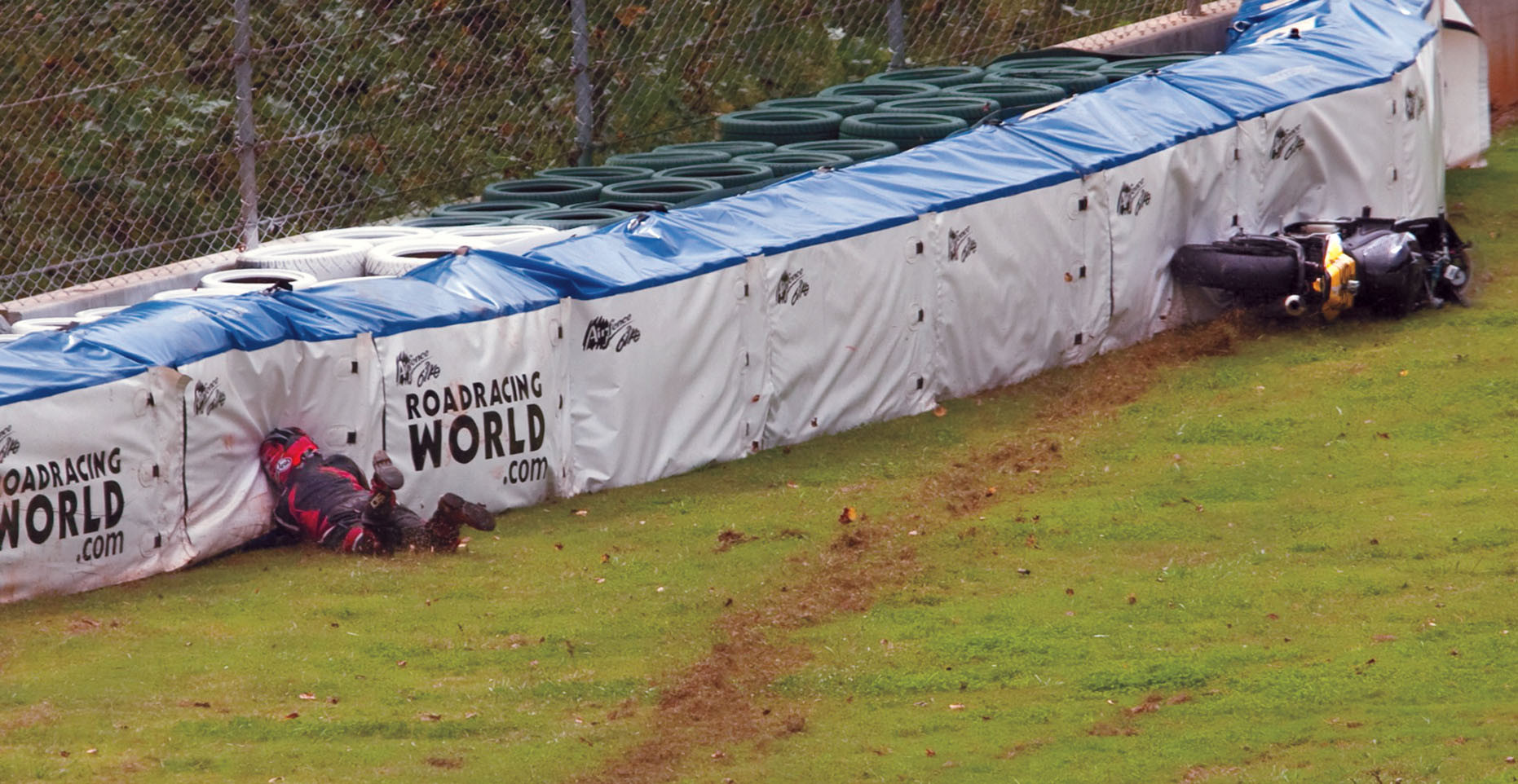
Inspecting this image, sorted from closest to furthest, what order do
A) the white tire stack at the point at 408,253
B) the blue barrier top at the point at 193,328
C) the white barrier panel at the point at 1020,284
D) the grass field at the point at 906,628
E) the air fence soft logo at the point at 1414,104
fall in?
1. the grass field at the point at 906,628
2. the blue barrier top at the point at 193,328
3. the white tire stack at the point at 408,253
4. the white barrier panel at the point at 1020,284
5. the air fence soft logo at the point at 1414,104

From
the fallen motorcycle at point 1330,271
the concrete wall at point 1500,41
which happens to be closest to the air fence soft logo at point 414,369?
the fallen motorcycle at point 1330,271

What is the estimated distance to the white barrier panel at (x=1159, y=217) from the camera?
14789 mm

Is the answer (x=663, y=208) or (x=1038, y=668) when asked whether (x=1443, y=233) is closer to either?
(x=663, y=208)

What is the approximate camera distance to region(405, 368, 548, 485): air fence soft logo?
11.4 m

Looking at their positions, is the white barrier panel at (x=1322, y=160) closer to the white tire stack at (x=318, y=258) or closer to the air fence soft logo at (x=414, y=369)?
the white tire stack at (x=318, y=258)

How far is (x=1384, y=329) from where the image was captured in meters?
14.8

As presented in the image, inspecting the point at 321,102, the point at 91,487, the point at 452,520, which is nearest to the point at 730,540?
the point at 452,520

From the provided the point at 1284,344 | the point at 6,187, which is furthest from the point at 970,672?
the point at 6,187

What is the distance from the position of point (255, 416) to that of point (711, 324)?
9.35 feet

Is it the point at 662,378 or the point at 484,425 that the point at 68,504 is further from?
the point at 662,378

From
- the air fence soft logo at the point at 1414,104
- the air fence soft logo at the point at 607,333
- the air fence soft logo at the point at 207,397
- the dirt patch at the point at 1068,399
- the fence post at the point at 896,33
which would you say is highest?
the fence post at the point at 896,33

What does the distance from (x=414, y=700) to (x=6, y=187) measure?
28.5 ft

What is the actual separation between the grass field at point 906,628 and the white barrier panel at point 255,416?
28cm

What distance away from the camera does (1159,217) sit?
15.1 meters
